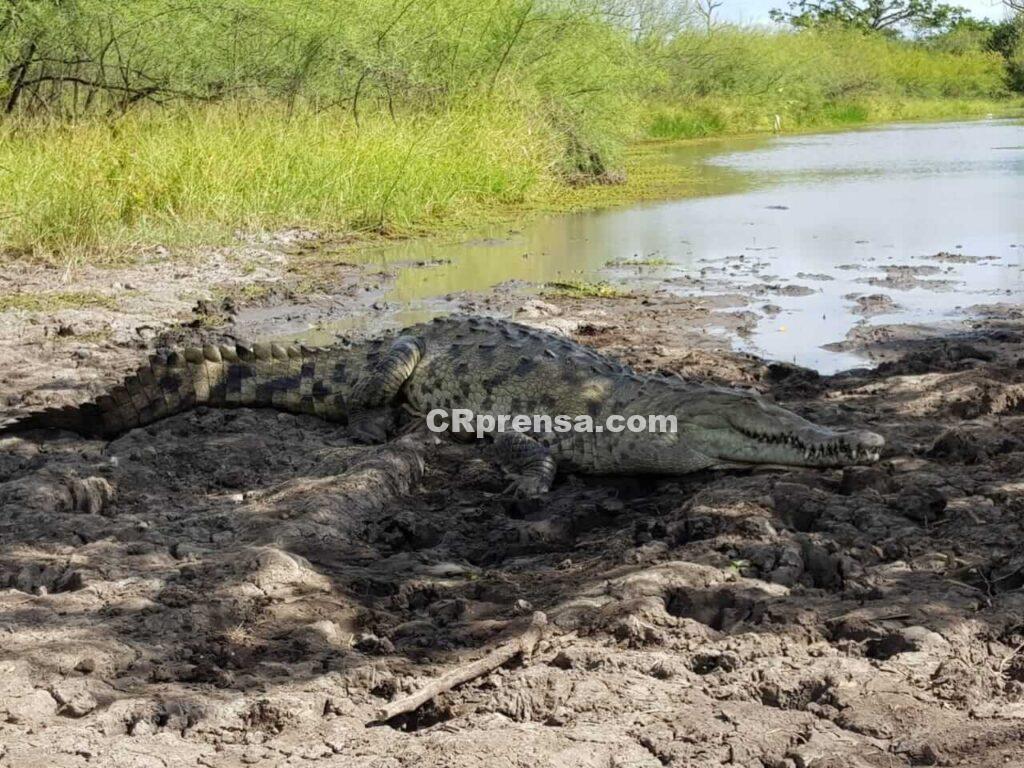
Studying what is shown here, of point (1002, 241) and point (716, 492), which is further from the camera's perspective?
point (1002, 241)

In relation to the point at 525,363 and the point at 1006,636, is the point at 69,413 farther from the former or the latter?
the point at 1006,636

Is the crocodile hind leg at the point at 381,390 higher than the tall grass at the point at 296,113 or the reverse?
the reverse

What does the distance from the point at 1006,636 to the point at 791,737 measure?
72 cm

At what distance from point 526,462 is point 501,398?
0.64 metres

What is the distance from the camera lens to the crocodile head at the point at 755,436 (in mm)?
4172

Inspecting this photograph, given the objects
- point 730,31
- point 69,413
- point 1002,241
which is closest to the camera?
point 69,413

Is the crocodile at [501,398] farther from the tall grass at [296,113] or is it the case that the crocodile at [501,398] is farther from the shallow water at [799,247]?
the tall grass at [296,113]

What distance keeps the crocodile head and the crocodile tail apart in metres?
1.79

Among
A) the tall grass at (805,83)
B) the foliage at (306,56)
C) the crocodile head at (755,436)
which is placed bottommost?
the crocodile head at (755,436)

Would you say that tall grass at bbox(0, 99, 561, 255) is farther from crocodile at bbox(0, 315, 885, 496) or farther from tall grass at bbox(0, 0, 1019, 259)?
crocodile at bbox(0, 315, 885, 496)

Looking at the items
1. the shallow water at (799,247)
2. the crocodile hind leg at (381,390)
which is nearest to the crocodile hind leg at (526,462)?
the crocodile hind leg at (381,390)

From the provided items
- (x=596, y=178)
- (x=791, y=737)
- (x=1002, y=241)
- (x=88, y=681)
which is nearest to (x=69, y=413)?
(x=88, y=681)

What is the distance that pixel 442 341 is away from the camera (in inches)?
222

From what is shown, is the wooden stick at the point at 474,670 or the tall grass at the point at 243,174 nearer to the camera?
the wooden stick at the point at 474,670
